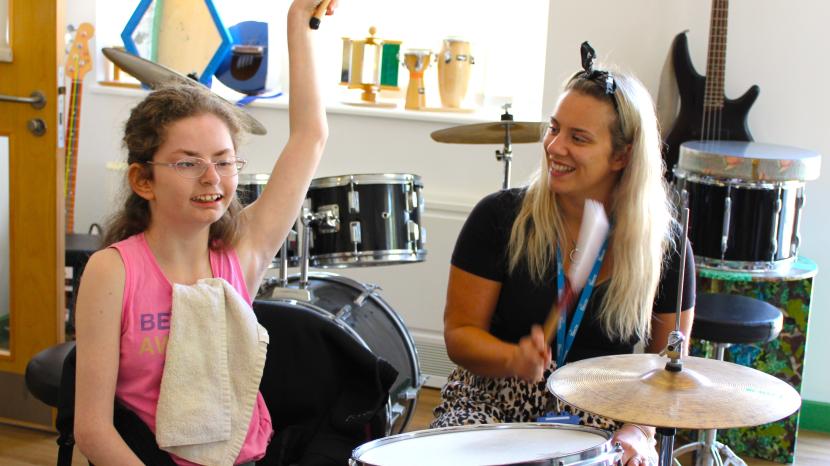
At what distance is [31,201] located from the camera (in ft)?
10.0

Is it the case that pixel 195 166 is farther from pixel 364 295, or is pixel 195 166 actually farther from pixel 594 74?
pixel 364 295

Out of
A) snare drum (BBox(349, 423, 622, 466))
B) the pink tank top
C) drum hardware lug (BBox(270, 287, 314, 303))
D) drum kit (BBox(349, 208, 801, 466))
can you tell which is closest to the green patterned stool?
drum hardware lug (BBox(270, 287, 314, 303))

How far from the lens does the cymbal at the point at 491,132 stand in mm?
2918

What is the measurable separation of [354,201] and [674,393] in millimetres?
1506

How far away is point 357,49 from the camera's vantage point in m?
3.92

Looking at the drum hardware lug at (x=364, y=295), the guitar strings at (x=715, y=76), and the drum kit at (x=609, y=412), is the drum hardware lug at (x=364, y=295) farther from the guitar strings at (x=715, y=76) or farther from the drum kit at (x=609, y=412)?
the guitar strings at (x=715, y=76)

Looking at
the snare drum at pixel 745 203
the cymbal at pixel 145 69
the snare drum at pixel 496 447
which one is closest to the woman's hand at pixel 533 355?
the snare drum at pixel 496 447

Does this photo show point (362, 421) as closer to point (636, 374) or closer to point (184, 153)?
point (636, 374)

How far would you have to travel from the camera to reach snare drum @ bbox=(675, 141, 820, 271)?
294cm

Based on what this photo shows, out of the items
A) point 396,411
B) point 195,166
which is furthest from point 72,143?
point 195,166

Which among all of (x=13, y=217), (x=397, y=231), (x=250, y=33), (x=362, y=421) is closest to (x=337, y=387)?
(x=362, y=421)

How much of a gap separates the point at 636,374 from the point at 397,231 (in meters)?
1.43

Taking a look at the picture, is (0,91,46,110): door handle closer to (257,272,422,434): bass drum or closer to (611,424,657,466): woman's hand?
(257,272,422,434): bass drum

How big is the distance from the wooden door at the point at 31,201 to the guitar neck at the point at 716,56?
2070 mm
